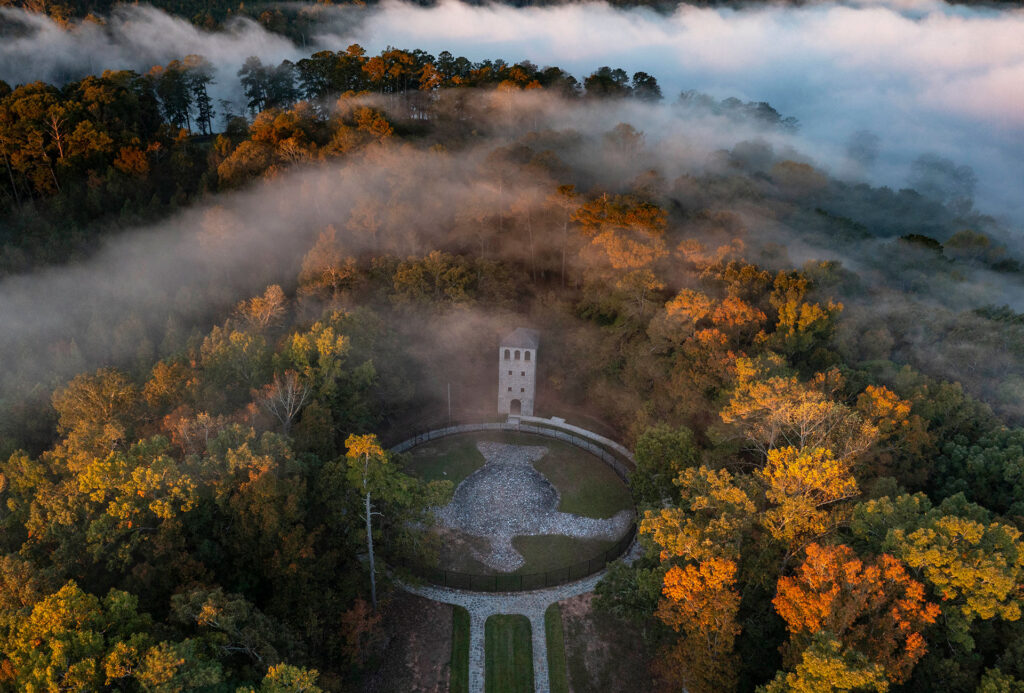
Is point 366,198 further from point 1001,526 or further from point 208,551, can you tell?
point 1001,526

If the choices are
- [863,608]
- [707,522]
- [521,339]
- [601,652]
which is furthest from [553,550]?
[863,608]

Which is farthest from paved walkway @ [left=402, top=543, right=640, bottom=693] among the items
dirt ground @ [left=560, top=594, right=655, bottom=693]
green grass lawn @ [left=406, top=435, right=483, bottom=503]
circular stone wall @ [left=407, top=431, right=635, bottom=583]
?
green grass lawn @ [left=406, top=435, right=483, bottom=503]

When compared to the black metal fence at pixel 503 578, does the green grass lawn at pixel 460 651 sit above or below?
below

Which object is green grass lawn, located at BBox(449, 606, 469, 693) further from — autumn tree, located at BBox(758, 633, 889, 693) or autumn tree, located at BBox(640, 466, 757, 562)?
autumn tree, located at BBox(758, 633, 889, 693)

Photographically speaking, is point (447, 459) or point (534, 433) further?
point (534, 433)

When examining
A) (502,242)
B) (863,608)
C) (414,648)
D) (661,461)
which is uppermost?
(502,242)

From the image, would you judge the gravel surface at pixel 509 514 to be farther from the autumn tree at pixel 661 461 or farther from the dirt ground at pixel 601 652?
the dirt ground at pixel 601 652

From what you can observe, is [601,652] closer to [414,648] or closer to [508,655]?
[508,655]

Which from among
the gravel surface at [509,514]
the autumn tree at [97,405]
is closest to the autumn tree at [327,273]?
the autumn tree at [97,405]
